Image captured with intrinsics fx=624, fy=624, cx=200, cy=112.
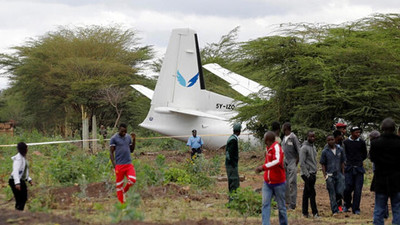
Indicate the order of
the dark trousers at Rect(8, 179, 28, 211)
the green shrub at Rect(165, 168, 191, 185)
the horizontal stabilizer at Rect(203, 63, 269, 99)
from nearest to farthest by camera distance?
the dark trousers at Rect(8, 179, 28, 211)
the green shrub at Rect(165, 168, 191, 185)
the horizontal stabilizer at Rect(203, 63, 269, 99)

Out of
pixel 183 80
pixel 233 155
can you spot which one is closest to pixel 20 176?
pixel 233 155

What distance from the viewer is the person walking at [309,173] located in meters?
10.9

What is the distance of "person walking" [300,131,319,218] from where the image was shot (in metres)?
10.9

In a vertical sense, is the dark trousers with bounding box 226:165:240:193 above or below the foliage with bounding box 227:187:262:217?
above

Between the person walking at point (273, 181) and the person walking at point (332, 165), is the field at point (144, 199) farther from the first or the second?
the person walking at point (273, 181)

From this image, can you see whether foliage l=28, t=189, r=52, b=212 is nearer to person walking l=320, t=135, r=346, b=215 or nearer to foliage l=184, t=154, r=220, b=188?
foliage l=184, t=154, r=220, b=188

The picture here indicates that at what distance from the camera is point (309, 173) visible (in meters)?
11.0

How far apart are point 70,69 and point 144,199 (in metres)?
29.9

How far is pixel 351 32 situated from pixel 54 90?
2663 centimetres

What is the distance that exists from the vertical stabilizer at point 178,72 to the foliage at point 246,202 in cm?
1508

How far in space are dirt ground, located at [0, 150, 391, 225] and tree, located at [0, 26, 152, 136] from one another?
2501cm

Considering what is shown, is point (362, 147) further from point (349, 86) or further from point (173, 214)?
point (349, 86)

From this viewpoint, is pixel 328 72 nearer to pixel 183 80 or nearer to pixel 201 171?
pixel 201 171

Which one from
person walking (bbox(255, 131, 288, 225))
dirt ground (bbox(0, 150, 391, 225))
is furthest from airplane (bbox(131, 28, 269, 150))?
person walking (bbox(255, 131, 288, 225))
